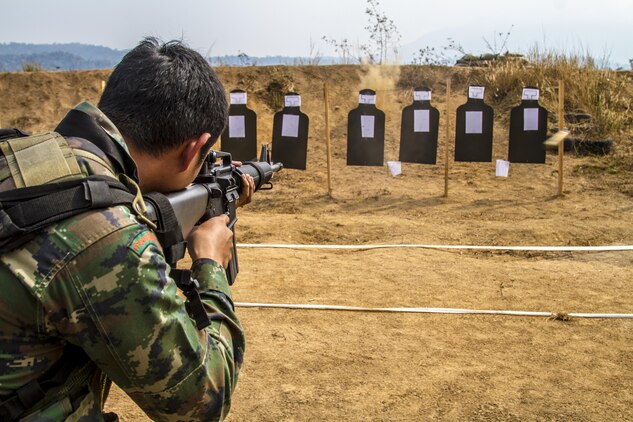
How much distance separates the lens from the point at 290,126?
30.8ft

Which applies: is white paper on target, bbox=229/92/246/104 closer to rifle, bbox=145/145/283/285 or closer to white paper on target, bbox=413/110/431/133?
white paper on target, bbox=413/110/431/133

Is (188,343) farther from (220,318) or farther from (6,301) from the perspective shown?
(6,301)

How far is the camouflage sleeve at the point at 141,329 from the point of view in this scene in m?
1.25

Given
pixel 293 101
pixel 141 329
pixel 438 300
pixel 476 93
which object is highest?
pixel 476 93

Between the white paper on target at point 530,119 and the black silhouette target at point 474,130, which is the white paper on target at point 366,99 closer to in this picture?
the black silhouette target at point 474,130

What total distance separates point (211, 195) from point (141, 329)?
35.5 inches

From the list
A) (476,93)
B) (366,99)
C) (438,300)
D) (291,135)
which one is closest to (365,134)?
(366,99)

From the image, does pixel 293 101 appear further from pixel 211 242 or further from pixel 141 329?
pixel 141 329

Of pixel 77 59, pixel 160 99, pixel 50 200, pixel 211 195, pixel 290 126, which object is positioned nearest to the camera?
pixel 50 200

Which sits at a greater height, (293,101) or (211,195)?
(293,101)

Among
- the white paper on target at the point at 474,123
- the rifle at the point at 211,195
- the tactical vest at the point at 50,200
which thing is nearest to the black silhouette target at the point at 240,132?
the white paper on target at the point at 474,123

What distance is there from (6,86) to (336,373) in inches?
523

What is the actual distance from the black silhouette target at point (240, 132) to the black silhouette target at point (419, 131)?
213 centimetres

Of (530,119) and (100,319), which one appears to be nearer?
(100,319)
